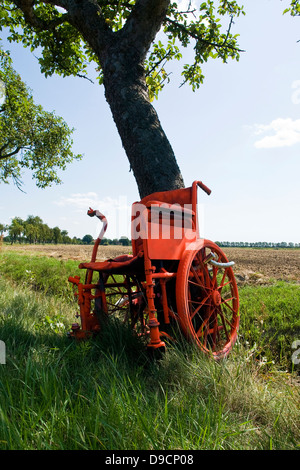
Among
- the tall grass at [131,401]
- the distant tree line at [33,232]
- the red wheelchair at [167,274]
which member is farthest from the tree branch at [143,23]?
the distant tree line at [33,232]

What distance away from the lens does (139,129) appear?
12.3ft

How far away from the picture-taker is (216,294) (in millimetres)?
3033

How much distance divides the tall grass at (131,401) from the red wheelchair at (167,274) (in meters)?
0.22

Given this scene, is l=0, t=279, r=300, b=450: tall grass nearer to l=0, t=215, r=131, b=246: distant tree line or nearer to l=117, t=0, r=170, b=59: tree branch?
l=117, t=0, r=170, b=59: tree branch

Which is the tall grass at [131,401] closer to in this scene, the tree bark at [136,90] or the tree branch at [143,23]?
the tree bark at [136,90]

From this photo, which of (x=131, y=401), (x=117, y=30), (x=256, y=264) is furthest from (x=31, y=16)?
(x=256, y=264)

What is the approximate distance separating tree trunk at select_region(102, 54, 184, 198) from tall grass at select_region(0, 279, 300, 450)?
1.69 meters

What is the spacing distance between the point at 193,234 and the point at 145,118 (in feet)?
5.28

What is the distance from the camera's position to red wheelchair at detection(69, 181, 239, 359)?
2.61 metres

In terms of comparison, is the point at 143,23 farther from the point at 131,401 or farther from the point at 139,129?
the point at 131,401

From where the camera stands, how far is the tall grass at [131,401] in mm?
1469

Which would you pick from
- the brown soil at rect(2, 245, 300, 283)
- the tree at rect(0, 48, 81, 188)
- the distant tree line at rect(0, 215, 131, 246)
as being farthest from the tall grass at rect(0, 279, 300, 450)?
the distant tree line at rect(0, 215, 131, 246)

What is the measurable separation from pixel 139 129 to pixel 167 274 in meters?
1.92
